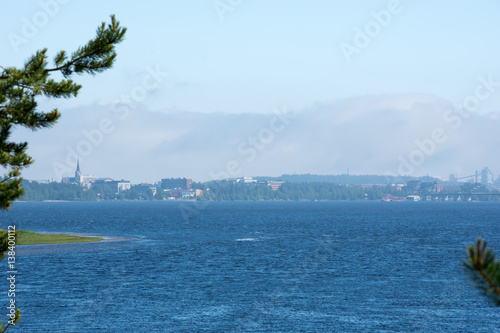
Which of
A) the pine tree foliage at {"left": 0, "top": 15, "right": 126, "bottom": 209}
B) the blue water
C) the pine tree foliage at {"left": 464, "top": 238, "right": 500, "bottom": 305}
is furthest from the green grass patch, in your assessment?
the pine tree foliage at {"left": 464, "top": 238, "right": 500, "bottom": 305}

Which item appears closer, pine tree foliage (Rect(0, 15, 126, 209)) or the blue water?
pine tree foliage (Rect(0, 15, 126, 209))

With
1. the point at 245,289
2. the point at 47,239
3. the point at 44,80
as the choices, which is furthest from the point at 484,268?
the point at 47,239

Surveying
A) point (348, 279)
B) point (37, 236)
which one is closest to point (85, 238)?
point (37, 236)

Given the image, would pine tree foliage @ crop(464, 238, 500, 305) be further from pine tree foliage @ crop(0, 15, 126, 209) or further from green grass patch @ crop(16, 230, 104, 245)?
green grass patch @ crop(16, 230, 104, 245)

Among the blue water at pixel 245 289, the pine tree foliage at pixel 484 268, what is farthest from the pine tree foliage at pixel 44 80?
the blue water at pixel 245 289

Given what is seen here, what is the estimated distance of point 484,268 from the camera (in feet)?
29.0

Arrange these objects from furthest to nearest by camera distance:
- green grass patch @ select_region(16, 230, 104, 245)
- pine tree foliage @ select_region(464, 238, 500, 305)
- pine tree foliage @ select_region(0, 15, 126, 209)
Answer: green grass patch @ select_region(16, 230, 104, 245) → pine tree foliage @ select_region(0, 15, 126, 209) → pine tree foliage @ select_region(464, 238, 500, 305)

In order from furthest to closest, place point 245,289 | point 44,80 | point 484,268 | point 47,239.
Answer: point 47,239 < point 245,289 < point 44,80 < point 484,268

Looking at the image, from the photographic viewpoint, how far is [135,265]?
85.9m

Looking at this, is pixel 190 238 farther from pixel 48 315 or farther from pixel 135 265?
pixel 48 315

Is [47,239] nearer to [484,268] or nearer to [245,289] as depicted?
[245,289]

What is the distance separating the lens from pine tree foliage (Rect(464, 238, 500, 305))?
870 cm

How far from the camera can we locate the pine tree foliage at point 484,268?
8.70 metres

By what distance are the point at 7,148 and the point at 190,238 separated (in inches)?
4462
